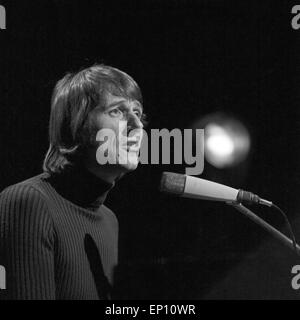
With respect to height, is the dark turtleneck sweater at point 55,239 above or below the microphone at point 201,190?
below

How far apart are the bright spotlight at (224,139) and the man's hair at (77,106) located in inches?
26.1

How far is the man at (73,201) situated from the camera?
127 centimetres

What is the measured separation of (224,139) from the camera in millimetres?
2250

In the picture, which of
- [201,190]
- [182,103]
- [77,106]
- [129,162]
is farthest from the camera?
[182,103]

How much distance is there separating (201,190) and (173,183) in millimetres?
64

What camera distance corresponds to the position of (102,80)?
1565mm

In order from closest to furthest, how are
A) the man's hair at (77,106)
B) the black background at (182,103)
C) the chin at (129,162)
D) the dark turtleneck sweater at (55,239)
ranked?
the dark turtleneck sweater at (55,239) < the chin at (129,162) < the man's hair at (77,106) < the black background at (182,103)

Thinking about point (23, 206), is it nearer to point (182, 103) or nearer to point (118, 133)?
point (118, 133)

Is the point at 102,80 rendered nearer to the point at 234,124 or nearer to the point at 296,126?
the point at 234,124

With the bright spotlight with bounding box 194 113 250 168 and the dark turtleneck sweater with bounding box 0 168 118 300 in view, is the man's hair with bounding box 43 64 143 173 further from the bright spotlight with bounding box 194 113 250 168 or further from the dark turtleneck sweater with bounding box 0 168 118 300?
the bright spotlight with bounding box 194 113 250 168

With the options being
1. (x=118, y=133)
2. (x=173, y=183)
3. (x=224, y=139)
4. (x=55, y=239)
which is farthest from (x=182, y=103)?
(x=173, y=183)

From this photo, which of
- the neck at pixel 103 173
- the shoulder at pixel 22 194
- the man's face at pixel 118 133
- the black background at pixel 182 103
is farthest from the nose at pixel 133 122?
the black background at pixel 182 103

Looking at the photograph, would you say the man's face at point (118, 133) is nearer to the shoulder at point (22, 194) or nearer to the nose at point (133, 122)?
the nose at point (133, 122)
